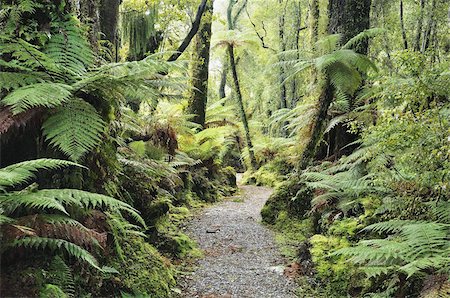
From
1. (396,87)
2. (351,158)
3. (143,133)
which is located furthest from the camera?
(143,133)

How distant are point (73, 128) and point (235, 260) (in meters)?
2.94

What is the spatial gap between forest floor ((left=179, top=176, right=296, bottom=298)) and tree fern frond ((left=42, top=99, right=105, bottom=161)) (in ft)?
6.36

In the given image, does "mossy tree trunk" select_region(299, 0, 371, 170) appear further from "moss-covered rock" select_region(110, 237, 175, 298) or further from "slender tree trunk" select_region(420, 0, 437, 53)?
"slender tree trunk" select_region(420, 0, 437, 53)

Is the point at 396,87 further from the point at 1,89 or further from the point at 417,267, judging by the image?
the point at 1,89

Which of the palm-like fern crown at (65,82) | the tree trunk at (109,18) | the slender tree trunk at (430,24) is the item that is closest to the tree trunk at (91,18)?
the palm-like fern crown at (65,82)

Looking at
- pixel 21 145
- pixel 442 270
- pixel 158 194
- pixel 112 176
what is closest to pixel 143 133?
pixel 158 194

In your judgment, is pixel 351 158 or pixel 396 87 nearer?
pixel 396 87

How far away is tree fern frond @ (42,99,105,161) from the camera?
2.37m

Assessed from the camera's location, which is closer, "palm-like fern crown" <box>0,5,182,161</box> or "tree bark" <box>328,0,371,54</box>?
"palm-like fern crown" <box>0,5,182,161</box>

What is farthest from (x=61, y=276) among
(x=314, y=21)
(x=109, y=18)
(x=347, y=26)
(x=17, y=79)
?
(x=314, y=21)

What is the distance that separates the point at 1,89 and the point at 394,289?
10.8ft

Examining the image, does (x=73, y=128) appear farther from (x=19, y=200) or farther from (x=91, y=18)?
(x=91, y=18)

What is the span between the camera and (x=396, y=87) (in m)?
3.40

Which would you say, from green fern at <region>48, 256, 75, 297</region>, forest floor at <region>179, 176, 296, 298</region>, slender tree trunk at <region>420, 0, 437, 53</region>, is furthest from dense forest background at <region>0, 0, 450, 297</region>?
slender tree trunk at <region>420, 0, 437, 53</region>
